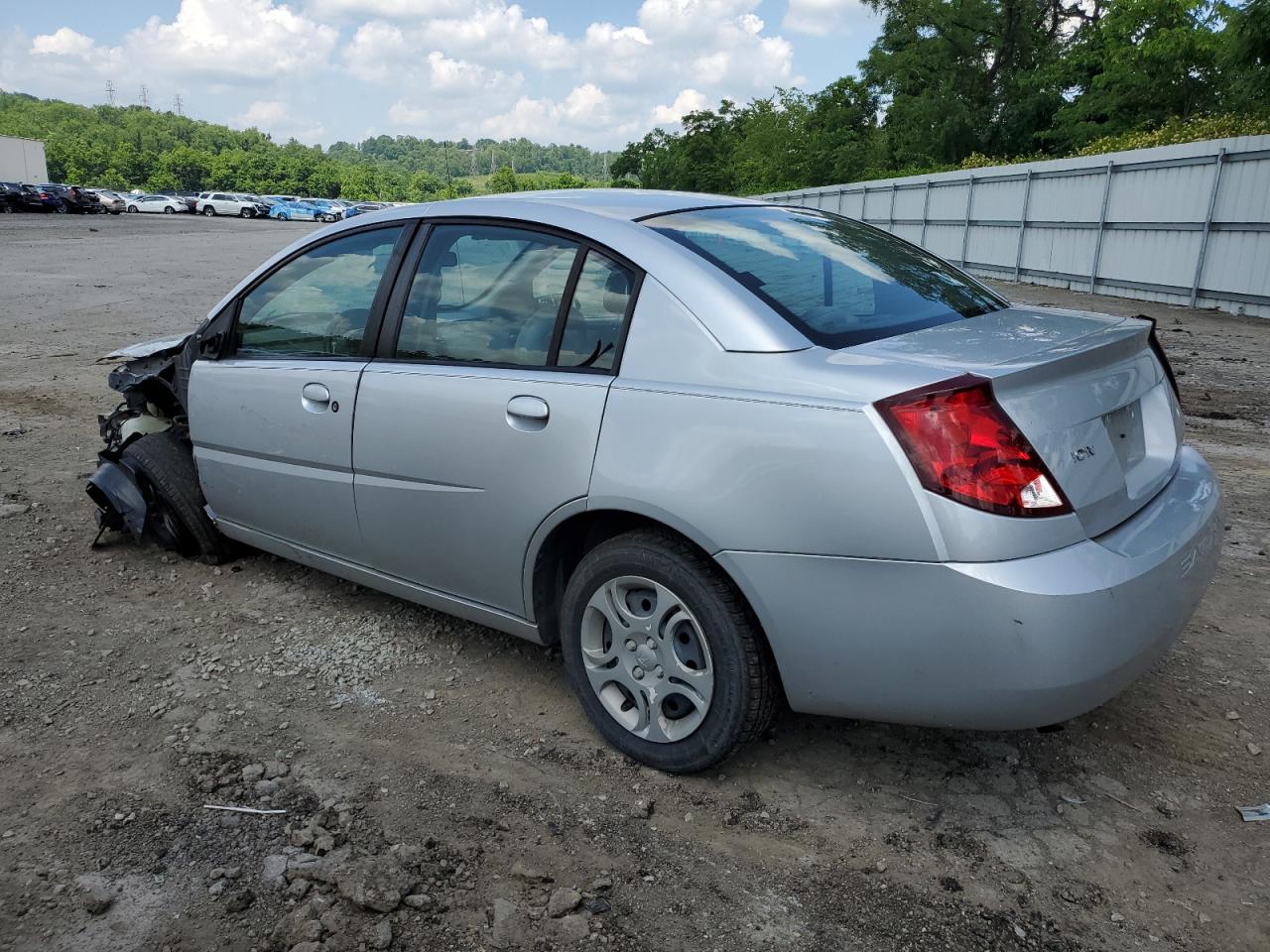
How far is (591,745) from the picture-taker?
3072 millimetres

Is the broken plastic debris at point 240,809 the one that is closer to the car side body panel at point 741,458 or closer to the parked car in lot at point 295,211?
the car side body panel at point 741,458

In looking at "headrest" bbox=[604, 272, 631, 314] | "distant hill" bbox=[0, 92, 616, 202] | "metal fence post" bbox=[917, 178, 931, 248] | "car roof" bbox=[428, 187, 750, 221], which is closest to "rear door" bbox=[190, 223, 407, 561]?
"car roof" bbox=[428, 187, 750, 221]

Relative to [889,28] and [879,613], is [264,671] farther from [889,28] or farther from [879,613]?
[889,28]

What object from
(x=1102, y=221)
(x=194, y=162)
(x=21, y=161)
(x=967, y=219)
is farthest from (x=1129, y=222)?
(x=194, y=162)

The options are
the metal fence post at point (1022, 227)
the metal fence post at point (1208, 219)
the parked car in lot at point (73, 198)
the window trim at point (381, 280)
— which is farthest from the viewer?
the parked car in lot at point (73, 198)

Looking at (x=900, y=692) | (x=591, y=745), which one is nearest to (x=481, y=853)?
(x=591, y=745)

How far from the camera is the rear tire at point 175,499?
14.7 feet

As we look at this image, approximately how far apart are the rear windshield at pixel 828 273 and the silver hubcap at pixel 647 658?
0.85 m

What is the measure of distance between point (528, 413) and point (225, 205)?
234 feet

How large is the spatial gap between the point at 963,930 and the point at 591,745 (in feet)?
3.95

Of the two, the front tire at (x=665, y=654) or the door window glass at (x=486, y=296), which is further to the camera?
the door window glass at (x=486, y=296)

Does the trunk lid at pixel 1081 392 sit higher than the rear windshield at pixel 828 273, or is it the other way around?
the rear windshield at pixel 828 273

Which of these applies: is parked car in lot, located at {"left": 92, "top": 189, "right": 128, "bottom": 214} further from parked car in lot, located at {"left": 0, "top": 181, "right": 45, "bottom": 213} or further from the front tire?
the front tire

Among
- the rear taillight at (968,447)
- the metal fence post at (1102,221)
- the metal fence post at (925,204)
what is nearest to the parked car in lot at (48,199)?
the metal fence post at (925,204)
